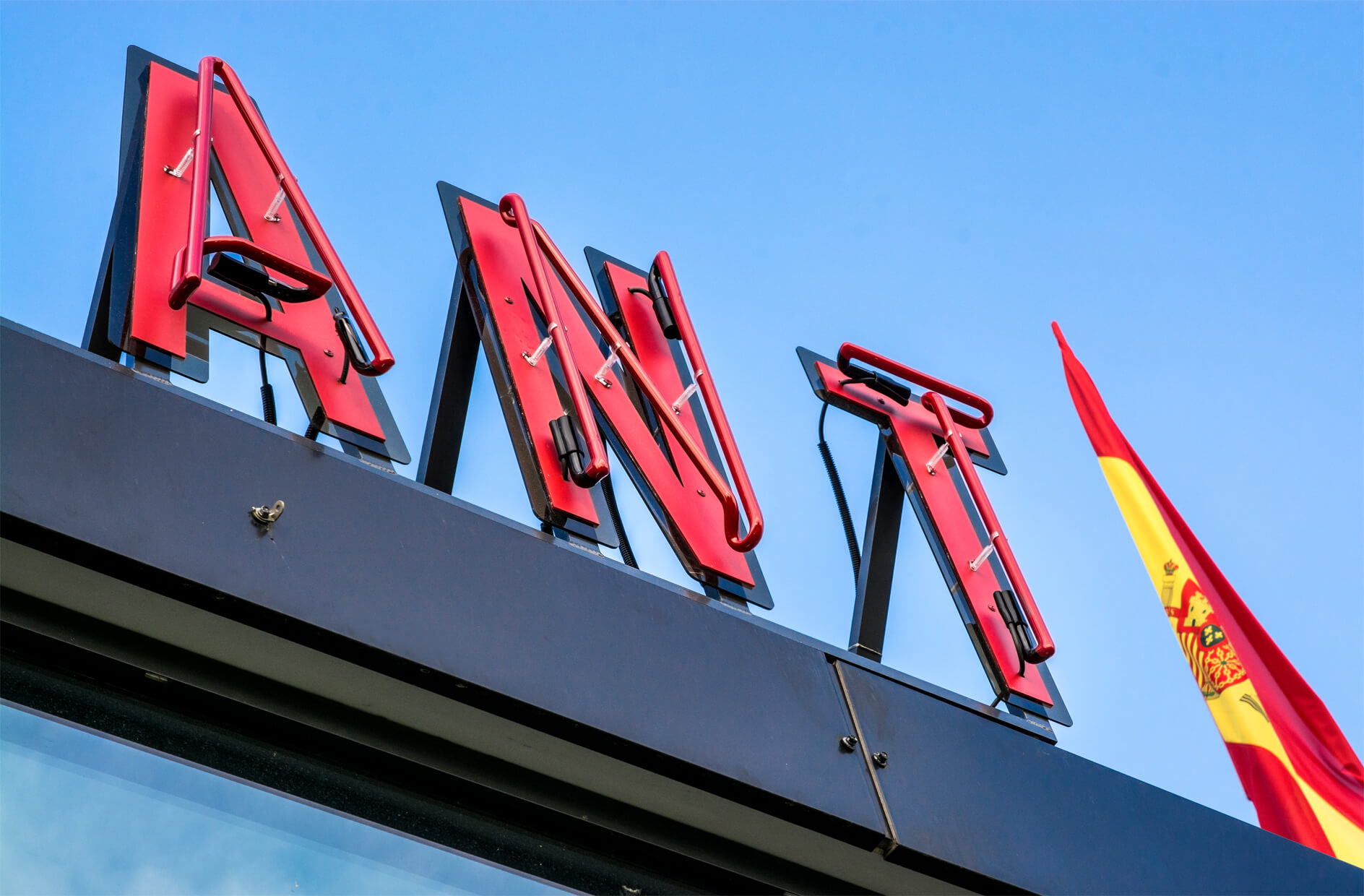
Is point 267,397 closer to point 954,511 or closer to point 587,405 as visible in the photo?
point 587,405

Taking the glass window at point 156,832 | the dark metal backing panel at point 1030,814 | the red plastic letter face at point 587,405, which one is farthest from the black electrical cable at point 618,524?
the glass window at point 156,832

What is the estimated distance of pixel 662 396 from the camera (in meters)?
4.07

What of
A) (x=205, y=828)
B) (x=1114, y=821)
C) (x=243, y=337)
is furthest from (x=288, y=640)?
(x=1114, y=821)

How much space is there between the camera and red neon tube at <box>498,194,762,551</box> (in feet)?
12.3

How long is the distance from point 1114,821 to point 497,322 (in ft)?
7.43

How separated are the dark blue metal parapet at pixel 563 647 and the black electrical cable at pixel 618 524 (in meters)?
0.49

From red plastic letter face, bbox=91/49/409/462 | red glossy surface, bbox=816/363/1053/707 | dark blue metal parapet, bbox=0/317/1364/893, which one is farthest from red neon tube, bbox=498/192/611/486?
red glossy surface, bbox=816/363/1053/707

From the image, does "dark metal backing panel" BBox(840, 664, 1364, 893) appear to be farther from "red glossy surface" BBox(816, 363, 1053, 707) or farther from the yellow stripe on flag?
the yellow stripe on flag

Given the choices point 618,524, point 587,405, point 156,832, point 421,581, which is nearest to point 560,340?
point 587,405

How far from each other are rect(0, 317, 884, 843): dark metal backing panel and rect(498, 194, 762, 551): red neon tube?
0.31 meters

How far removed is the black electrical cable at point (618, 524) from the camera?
13.1 ft

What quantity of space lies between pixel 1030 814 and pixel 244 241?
99.9 inches

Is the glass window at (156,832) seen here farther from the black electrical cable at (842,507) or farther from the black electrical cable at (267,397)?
the black electrical cable at (842,507)

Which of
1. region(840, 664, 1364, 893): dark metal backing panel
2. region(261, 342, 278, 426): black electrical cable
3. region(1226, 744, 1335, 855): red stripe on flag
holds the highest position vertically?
region(1226, 744, 1335, 855): red stripe on flag
